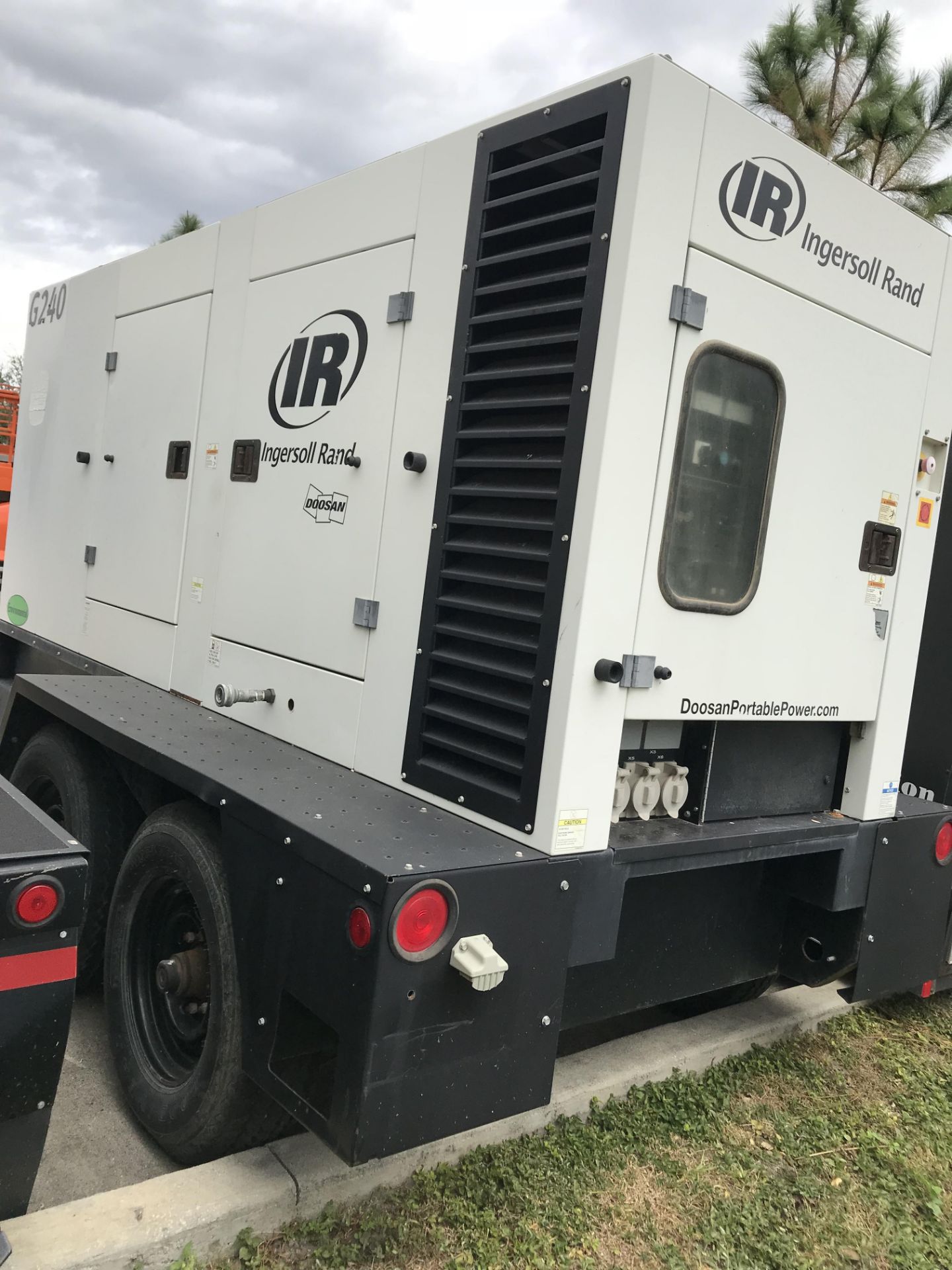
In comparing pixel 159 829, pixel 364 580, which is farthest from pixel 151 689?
pixel 364 580

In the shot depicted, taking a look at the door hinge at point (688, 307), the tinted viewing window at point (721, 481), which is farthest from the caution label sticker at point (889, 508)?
the door hinge at point (688, 307)

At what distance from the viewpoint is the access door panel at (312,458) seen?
3006mm

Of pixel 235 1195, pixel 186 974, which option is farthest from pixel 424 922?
pixel 186 974

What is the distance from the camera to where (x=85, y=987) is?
3.73 metres

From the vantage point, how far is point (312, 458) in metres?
3.24

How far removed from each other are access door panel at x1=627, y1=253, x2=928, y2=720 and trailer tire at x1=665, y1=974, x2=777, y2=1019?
4.28 ft

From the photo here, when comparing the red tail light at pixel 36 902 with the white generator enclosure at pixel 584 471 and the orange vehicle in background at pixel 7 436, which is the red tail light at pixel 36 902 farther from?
the orange vehicle in background at pixel 7 436

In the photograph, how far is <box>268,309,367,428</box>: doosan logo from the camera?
10.2 ft

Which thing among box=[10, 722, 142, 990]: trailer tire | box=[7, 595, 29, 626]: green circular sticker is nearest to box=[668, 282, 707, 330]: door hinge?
box=[10, 722, 142, 990]: trailer tire

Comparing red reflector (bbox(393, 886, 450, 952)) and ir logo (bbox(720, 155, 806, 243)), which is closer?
red reflector (bbox(393, 886, 450, 952))

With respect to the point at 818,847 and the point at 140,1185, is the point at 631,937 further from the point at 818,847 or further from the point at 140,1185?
the point at 140,1185

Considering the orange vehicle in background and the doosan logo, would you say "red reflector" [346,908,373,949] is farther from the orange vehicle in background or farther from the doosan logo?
the orange vehicle in background

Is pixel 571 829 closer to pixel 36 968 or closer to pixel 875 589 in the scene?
pixel 36 968

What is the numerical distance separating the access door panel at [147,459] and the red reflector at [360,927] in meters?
1.95
